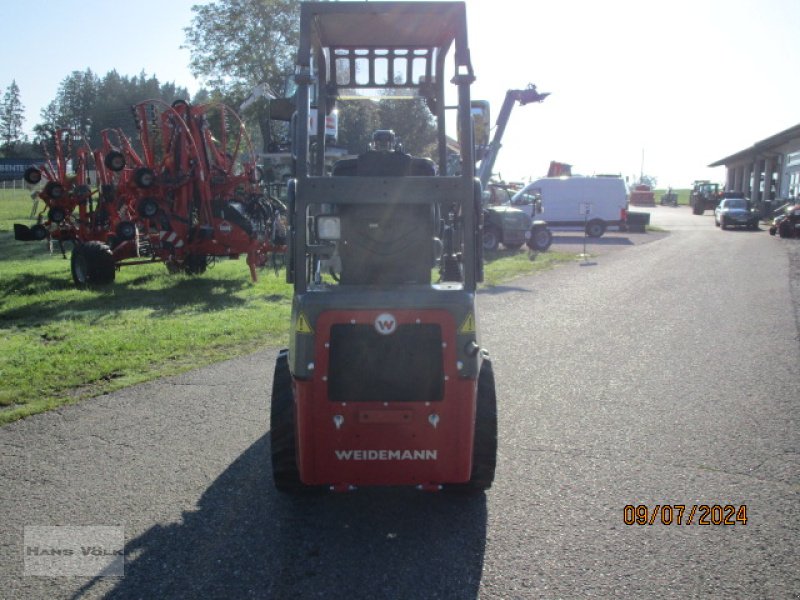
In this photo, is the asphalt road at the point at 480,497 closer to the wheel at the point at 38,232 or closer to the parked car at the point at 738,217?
the wheel at the point at 38,232

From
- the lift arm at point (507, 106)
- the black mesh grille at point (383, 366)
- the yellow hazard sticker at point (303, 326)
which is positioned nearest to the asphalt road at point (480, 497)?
the black mesh grille at point (383, 366)

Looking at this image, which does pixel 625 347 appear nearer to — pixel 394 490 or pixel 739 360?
pixel 739 360

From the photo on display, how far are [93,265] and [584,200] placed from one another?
846 inches

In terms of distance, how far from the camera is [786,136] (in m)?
42.3

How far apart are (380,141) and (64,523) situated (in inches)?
123

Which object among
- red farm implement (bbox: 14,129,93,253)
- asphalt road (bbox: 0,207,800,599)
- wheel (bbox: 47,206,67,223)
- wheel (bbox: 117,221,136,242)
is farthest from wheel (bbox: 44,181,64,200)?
asphalt road (bbox: 0,207,800,599)

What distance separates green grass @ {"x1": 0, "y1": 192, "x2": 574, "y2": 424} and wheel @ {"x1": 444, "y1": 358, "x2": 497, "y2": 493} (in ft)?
12.6

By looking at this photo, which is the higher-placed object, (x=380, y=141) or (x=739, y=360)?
(x=380, y=141)

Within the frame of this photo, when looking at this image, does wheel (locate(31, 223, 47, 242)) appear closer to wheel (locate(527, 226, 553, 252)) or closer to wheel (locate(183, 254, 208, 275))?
wheel (locate(183, 254, 208, 275))

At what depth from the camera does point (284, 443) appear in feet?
14.5

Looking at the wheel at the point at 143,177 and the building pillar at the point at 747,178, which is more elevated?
the building pillar at the point at 747,178

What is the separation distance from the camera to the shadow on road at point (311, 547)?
354cm

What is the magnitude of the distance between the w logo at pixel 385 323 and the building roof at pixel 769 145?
138 ft

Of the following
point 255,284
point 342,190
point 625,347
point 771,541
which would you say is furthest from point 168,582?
point 255,284
